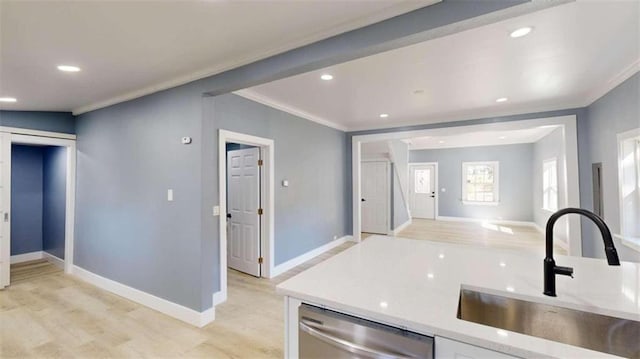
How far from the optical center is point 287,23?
1847 mm

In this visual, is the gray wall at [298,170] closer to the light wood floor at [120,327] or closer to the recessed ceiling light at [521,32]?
the light wood floor at [120,327]

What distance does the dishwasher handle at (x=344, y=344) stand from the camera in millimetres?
1073

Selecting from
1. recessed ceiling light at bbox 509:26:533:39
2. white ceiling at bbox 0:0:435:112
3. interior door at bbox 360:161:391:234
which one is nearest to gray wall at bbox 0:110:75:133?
white ceiling at bbox 0:0:435:112

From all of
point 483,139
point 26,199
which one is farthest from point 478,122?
point 26,199

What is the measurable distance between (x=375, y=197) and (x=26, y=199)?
712 centimetres

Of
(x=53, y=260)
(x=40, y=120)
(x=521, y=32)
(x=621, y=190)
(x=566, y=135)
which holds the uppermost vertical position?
(x=521, y=32)

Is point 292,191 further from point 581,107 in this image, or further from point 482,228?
point 482,228

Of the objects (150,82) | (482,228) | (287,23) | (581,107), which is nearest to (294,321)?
(287,23)

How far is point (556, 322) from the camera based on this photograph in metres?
1.23

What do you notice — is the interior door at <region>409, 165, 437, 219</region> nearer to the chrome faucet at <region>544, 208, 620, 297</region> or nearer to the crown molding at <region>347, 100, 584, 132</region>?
the crown molding at <region>347, 100, 584, 132</region>

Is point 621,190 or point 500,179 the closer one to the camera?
point 621,190

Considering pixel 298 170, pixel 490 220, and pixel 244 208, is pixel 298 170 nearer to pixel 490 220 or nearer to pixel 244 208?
pixel 244 208

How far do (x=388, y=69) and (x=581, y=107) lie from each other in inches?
141

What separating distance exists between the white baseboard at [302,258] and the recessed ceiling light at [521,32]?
152 inches
